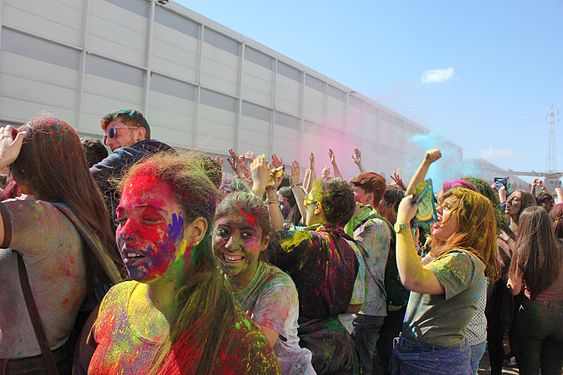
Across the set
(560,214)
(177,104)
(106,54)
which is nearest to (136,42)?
(106,54)

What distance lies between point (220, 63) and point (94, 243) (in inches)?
815

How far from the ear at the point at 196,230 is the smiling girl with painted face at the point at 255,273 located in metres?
0.63

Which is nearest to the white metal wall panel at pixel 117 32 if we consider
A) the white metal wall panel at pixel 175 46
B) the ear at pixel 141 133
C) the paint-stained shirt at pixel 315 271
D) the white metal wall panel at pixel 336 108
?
the white metal wall panel at pixel 175 46

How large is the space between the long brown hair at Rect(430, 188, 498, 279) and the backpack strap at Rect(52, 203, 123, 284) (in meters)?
1.71

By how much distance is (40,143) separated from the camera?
170 centimetres

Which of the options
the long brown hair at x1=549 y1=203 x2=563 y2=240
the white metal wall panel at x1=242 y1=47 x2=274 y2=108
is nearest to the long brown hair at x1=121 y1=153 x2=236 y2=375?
the long brown hair at x1=549 y1=203 x2=563 y2=240

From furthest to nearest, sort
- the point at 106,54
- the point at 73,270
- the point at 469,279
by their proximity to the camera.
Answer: the point at 106,54 → the point at 469,279 → the point at 73,270

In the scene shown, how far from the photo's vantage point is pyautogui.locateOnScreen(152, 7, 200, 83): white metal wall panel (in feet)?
60.0

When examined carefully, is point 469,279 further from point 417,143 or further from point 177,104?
point 417,143

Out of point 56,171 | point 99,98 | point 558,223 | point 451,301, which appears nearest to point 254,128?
point 99,98

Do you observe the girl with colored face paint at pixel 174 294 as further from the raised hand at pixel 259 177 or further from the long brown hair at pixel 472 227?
the long brown hair at pixel 472 227

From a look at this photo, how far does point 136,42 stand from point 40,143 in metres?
17.3

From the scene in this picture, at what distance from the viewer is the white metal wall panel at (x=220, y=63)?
2059 centimetres

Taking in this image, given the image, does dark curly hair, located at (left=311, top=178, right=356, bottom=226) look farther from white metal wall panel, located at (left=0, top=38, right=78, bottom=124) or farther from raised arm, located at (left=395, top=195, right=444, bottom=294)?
white metal wall panel, located at (left=0, top=38, right=78, bottom=124)
